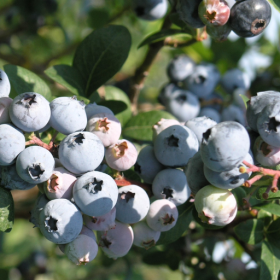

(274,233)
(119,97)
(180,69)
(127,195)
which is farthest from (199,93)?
(127,195)

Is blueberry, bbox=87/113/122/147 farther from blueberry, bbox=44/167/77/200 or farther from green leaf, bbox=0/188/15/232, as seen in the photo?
green leaf, bbox=0/188/15/232

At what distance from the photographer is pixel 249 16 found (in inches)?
48.1

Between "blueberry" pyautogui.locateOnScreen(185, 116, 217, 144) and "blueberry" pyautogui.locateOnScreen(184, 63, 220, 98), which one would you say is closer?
"blueberry" pyautogui.locateOnScreen(185, 116, 217, 144)

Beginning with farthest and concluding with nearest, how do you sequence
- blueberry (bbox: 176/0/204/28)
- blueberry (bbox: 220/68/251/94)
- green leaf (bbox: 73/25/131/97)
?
blueberry (bbox: 220/68/251/94) < green leaf (bbox: 73/25/131/97) < blueberry (bbox: 176/0/204/28)

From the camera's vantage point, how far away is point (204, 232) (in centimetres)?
222

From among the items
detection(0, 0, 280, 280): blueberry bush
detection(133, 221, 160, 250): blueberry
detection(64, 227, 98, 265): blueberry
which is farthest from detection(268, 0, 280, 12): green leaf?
detection(64, 227, 98, 265): blueberry

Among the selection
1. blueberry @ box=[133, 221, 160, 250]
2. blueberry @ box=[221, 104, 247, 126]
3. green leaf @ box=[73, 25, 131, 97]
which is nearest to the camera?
blueberry @ box=[133, 221, 160, 250]

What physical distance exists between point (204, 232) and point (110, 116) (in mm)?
1353

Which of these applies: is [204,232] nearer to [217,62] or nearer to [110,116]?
[217,62]

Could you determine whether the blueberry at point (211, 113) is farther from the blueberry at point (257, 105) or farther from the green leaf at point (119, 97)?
the blueberry at point (257, 105)

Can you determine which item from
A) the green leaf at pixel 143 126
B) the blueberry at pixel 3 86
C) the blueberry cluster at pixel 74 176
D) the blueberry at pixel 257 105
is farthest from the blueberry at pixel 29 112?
the green leaf at pixel 143 126

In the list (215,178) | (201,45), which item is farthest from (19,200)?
(215,178)

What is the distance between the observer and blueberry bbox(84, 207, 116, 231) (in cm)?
105

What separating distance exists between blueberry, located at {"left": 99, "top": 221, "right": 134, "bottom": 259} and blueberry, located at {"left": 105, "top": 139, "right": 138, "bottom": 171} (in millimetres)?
190
